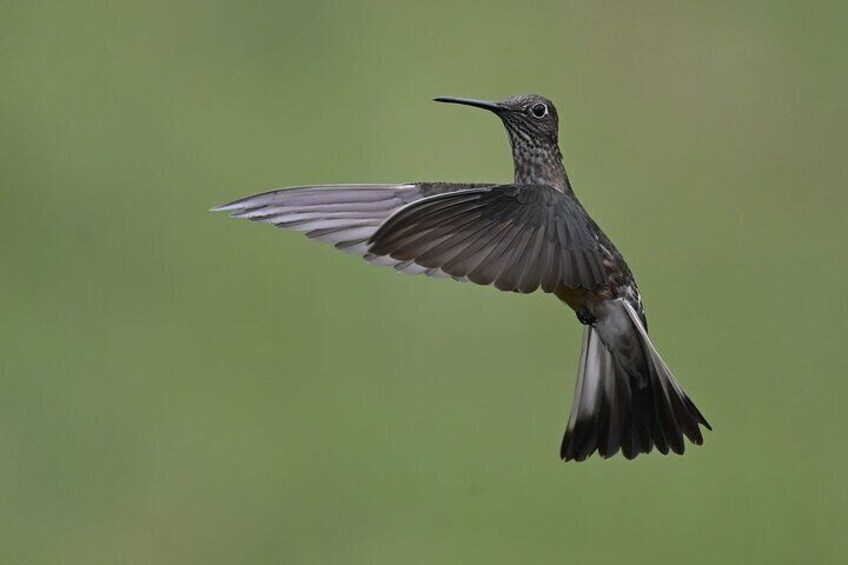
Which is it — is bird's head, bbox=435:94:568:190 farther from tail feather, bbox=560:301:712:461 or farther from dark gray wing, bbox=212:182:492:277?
tail feather, bbox=560:301:712:461

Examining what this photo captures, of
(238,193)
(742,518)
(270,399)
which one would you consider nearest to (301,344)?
(270,399)

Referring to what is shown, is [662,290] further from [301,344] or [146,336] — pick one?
[146,336]

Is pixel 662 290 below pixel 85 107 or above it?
below

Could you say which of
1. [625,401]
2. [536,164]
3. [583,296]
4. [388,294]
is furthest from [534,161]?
[388,294]

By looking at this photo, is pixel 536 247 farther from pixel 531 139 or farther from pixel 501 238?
pixel 531 139

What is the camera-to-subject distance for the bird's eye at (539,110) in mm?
2166

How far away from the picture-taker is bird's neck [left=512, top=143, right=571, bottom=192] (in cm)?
216

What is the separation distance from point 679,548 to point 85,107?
312 cm

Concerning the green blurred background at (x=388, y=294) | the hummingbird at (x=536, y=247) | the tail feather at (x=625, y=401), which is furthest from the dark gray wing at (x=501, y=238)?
the green blurred background at (x=388, y=294)

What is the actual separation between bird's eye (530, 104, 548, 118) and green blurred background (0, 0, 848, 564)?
107 inches

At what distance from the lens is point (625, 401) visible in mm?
2383

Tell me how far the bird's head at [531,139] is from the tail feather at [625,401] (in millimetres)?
227


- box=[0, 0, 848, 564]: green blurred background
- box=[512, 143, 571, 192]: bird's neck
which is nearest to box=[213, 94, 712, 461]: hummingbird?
box=[512, 143, 571, 192]: bird's neck

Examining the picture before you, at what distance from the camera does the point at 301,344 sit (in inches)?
211
